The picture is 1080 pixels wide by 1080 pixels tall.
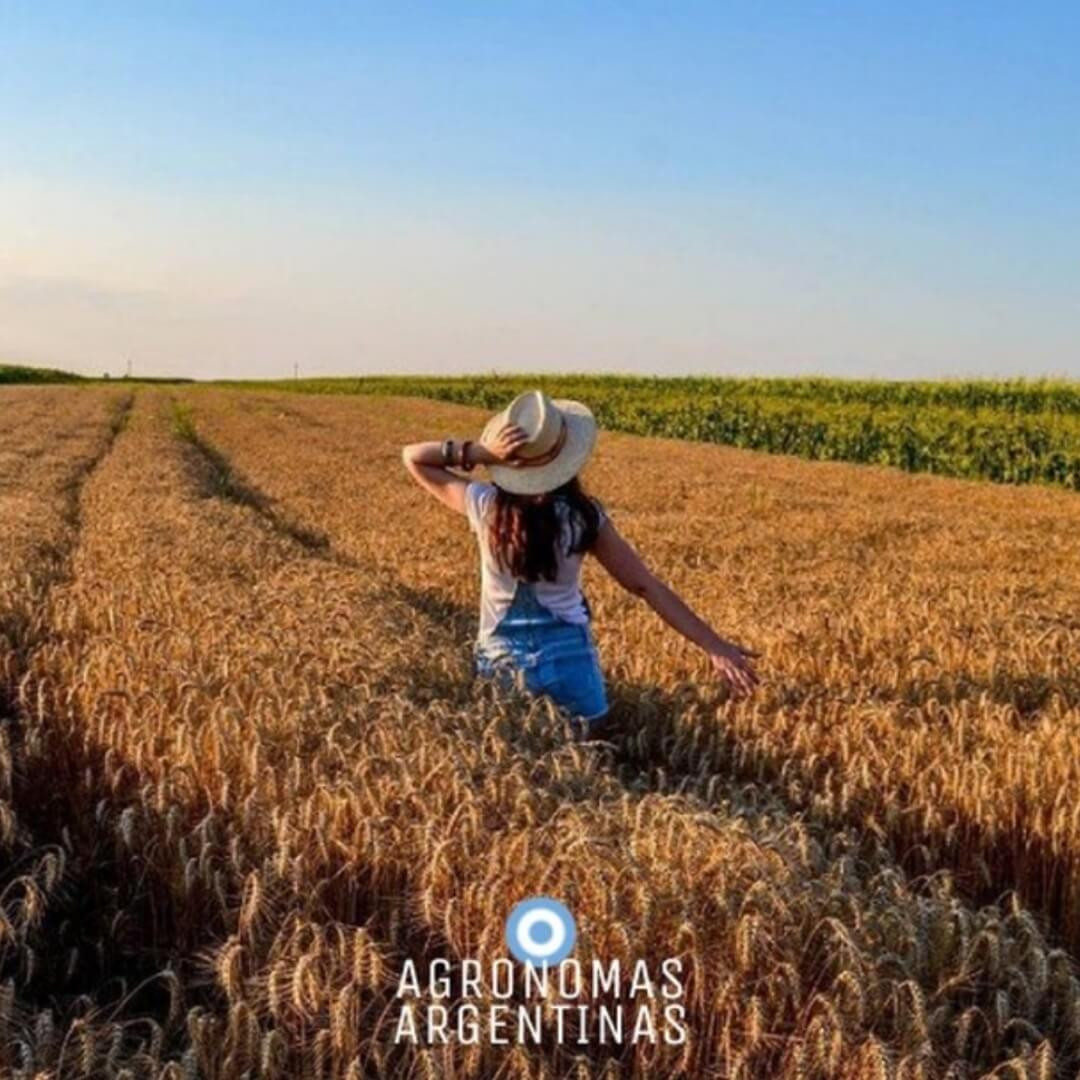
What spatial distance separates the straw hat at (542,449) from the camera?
5074 millimetres

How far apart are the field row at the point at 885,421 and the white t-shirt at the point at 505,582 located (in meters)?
26.5

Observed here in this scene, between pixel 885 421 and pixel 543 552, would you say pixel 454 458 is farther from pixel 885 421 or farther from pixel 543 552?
pixel 885 421

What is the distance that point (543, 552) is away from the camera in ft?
18.0

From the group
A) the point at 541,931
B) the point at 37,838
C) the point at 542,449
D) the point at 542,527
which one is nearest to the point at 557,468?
the point at 542,449

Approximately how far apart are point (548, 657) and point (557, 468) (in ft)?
3.07


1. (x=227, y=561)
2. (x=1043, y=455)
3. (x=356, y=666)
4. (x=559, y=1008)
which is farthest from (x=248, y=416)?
(x=559, y=1008)

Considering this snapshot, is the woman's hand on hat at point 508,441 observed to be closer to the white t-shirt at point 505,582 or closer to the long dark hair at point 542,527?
the long dark hair at point 542,527

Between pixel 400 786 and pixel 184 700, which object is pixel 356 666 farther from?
pixel 400 786

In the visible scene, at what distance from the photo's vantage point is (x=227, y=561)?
32.5 ft

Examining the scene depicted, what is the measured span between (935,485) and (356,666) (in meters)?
19.5

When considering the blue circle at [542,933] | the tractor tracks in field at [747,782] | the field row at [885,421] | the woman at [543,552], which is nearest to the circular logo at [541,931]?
the blue circle at [542,933]

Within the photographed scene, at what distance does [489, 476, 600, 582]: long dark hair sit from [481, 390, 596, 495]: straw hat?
130 millimetres

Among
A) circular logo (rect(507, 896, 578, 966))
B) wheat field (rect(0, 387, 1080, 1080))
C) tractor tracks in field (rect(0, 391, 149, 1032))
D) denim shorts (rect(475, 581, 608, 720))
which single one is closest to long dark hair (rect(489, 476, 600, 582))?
denim shorts (rect(475, 581, 608, 720))

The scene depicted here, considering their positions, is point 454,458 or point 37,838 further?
point 454,458
